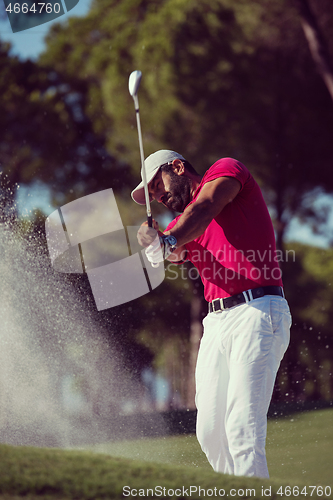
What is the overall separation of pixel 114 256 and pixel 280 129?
3.91 metres

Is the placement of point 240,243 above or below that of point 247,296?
above

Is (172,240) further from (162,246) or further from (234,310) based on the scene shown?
(234,310)

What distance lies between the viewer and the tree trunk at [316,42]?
8.70m

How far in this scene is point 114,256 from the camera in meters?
9.06

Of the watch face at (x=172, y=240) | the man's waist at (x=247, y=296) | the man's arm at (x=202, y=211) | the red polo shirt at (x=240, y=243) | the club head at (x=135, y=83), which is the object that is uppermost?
the club head at (x=135, y=83)

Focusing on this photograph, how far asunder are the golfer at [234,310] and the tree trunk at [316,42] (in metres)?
7.22

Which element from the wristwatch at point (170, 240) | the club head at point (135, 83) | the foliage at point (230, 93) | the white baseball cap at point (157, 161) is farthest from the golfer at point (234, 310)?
the foliage at point (230, 93)

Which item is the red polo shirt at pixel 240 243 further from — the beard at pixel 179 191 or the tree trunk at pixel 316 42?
the tree trunk at pixel 316 42

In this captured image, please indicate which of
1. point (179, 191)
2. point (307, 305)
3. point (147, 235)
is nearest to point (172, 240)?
point (147, 235)

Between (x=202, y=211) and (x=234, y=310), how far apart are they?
18.8 inches

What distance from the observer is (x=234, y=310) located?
7.45 ft

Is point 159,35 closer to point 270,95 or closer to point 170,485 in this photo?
point 270,95

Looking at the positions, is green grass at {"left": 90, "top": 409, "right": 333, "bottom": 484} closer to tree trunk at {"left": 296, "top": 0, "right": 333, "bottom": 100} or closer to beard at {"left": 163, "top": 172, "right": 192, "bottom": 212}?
beard at {"left": 163, "top": 172, "right": 192, "bottom": 212}

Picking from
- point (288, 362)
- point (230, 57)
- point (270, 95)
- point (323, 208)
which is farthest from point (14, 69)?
point (288, 362)
